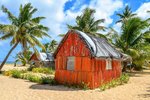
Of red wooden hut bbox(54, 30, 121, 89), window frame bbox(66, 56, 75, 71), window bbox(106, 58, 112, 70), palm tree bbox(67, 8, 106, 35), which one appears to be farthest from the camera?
palm tree bbox(67, 8, 106, 35)

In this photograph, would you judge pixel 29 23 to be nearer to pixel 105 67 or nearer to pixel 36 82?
pixel 36 82

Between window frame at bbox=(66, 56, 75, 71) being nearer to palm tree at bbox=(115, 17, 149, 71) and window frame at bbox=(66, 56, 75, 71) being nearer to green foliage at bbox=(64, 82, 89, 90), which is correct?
green foliage at bbox=(64, 82, 89, 90)

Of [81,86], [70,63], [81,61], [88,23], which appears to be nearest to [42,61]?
[88,23]

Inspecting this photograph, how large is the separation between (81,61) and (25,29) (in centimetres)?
1452

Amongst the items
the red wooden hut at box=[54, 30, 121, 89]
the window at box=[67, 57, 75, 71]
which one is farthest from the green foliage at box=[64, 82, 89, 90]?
the window at box=[67, 57, 75, 71]

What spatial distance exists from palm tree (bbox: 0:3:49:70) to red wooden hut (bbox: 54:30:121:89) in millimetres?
10792

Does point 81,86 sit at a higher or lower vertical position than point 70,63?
lower

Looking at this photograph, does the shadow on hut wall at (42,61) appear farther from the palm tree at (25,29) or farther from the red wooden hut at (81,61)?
the red wooden hut at (81,61)

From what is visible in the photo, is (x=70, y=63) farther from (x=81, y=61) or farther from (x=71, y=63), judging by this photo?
(x=81, y=61)

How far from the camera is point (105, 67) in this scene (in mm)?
21094

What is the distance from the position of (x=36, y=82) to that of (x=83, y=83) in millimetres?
5350

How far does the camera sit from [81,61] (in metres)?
19.4

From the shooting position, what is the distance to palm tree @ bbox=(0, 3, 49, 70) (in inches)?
1228

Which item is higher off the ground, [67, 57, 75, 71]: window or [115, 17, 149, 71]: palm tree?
[115, 17, 149, 71]: palm tree
